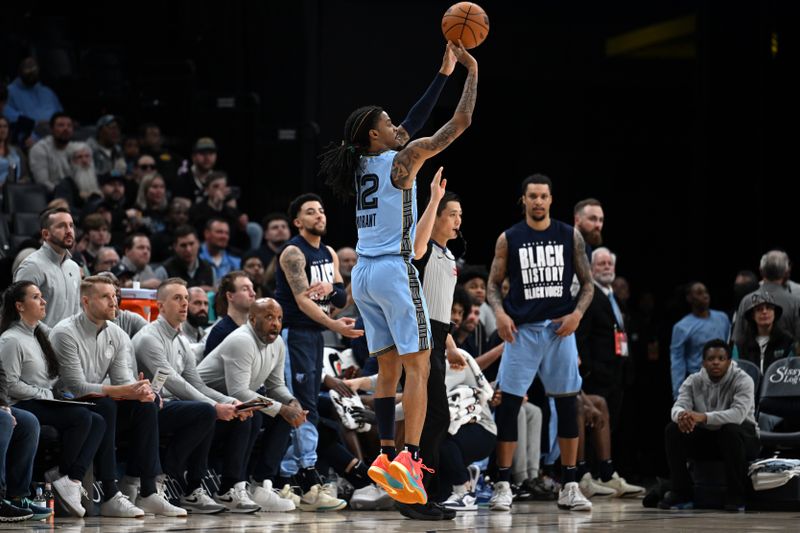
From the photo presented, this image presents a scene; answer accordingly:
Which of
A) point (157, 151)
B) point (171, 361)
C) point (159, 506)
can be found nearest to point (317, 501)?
point (159, 506)

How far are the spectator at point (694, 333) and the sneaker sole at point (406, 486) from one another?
5451mm

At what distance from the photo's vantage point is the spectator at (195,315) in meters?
9.20

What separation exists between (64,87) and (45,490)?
8.73 m

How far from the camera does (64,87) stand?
49.9 feet

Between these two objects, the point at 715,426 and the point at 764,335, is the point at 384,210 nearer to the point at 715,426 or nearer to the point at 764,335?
the point at 715,426

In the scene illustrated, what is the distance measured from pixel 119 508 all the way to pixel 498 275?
276cm

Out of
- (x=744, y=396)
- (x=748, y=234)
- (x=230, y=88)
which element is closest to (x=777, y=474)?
(x=744, y=396)

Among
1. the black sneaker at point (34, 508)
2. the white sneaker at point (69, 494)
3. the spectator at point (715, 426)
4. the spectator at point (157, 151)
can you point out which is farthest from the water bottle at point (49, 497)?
the spectator at point (157, 151)

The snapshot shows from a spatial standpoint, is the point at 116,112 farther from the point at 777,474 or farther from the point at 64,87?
the point at 777,474

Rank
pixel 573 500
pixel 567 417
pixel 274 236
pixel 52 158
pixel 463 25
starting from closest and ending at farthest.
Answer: pixel 463 25 < pixel 573 500 < pixel 567 417 < pixel 274 236 < pixel 52 158

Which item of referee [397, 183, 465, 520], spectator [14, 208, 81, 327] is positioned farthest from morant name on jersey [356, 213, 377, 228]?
spectator [14, 208, 81, 327]

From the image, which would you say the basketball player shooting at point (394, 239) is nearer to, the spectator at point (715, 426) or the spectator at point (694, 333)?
the spectator at point (715, 426)

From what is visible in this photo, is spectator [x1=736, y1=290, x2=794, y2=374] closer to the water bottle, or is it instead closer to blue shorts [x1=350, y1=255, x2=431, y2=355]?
blue shorts [x1=350, y1=255, x2=431, y2=355]

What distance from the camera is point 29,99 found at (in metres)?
14.1
